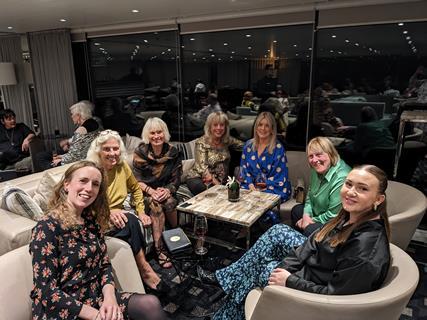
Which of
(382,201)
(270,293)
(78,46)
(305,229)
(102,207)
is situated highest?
(78,46)

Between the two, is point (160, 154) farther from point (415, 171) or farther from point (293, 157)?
point (415, 171)

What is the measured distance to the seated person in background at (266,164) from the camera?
10.2 ft

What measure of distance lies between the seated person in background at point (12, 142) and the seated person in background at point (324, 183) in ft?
12.4

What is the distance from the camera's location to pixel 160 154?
10.3 feet

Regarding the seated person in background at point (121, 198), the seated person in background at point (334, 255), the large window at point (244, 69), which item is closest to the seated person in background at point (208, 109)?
the large window at point (244, 69)

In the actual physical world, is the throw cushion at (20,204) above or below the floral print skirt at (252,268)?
above

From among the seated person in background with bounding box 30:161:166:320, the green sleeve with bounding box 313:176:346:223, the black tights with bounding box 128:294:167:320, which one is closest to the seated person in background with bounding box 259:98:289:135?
the green sleeve with bounding box 313:176:346:223

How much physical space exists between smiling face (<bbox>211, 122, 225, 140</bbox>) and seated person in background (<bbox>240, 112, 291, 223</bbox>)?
0.40 metres

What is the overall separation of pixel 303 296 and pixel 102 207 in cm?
109

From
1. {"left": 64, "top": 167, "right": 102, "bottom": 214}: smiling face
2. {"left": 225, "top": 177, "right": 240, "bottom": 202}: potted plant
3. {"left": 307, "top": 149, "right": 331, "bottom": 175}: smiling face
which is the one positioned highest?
{"left": 64, "top": 167, "right": 102, "bottom": 214}: smiling face

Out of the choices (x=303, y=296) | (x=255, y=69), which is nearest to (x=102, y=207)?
(x=303, y=296)

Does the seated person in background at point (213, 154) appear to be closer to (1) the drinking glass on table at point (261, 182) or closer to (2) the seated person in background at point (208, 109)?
(1) the drinking glass on table at point (261, 182)

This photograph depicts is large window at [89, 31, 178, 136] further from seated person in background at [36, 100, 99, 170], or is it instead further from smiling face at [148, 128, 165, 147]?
smiling face at [148, 128, 165, 147]

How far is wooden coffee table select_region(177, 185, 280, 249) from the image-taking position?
2373 mm
